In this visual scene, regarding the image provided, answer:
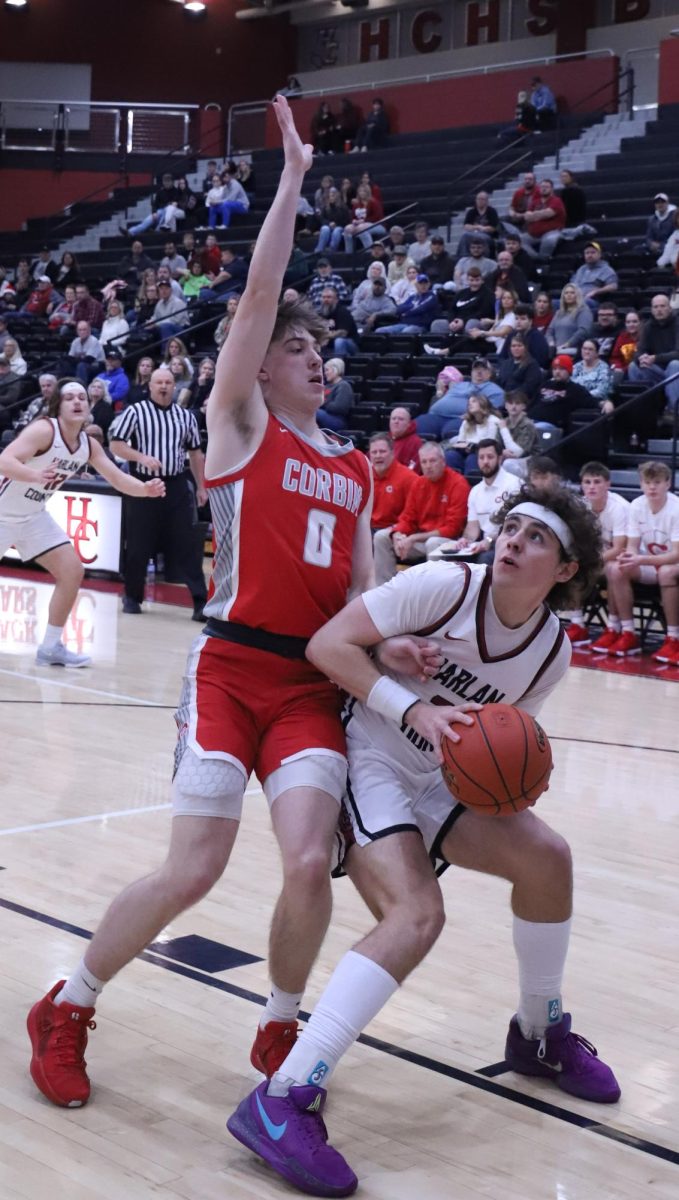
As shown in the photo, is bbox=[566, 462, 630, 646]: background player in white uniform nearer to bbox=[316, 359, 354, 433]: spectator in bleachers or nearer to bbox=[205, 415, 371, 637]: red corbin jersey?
bbox=[316, 359, 354, 433]: spectator in bleachers

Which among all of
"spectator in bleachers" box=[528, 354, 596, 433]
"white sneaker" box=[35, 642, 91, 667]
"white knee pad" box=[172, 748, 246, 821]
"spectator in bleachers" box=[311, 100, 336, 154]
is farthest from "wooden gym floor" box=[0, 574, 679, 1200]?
"spectator in bleachers" box=[311, 100, 336, 154]

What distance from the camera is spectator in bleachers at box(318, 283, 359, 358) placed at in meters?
15.8

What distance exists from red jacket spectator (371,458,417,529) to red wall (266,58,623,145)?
13.1 metres

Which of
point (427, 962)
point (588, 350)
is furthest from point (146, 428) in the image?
point (427, 962)

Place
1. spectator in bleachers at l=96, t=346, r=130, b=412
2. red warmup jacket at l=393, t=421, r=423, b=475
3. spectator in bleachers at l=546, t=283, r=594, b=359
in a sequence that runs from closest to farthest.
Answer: red warmup jacket at l=393, t=421, r=423, b=475
spectator in bleachers at l=546, t=283, r=594, b=359
spectator in bleachers at l=96, t=346, r=130, b=412

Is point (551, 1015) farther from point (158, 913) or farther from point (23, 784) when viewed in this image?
point (23, 784)

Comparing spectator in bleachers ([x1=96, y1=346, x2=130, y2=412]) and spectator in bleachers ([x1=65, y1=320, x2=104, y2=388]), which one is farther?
spectator in bleachers ([x1=65, y1=320, x2=104, y2=388])

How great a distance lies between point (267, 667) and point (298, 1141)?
0.99m

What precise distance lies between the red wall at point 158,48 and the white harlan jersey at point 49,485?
73.8 feet

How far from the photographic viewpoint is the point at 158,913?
9.67 ft

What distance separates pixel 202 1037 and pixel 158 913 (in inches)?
24.0

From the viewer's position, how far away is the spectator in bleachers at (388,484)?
11.2 metres

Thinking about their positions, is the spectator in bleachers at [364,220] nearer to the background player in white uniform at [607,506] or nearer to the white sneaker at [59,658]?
the background player in white uniform at [607,506]

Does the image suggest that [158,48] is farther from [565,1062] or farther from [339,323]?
[565,1062]
